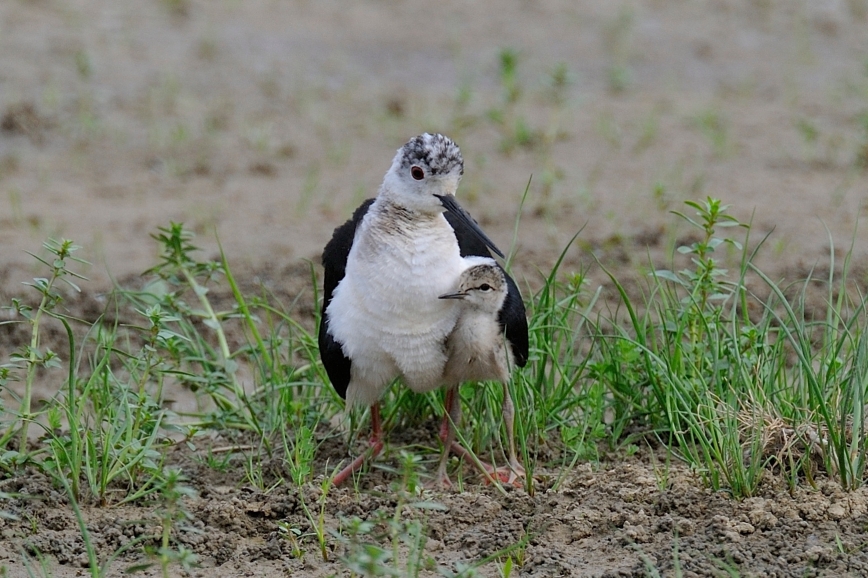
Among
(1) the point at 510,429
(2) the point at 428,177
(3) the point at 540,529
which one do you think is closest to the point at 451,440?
(1) the point at 510,429

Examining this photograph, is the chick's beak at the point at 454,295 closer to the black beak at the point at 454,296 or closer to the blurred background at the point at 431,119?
the black beak at the point at 454,296

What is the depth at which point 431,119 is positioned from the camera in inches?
337

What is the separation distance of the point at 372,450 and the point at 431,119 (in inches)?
170

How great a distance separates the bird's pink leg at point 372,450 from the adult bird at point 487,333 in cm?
29

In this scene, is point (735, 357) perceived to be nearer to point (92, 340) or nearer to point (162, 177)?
point (92, 340)

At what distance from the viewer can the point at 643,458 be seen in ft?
15.1

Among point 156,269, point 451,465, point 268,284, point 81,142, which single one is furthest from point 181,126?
point 451,465

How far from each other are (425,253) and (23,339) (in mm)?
2389

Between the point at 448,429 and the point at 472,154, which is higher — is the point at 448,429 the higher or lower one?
the lower one

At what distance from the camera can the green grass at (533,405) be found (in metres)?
3.96

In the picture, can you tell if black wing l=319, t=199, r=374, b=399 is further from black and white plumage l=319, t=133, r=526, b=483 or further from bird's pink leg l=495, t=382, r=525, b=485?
bird's pink leg l=495, t=382, r=525, b=485

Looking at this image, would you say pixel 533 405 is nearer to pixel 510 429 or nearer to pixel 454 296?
pixel 510 429

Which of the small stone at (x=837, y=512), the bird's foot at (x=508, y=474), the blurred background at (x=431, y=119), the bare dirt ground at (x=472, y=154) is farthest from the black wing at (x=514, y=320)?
the blurred background at (x=431, y=119)

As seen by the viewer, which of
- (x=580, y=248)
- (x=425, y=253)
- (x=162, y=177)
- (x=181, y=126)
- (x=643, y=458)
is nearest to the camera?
(x=425, y=253)
